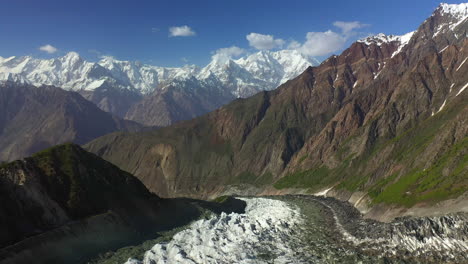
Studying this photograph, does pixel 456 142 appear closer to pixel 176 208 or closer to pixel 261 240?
pixel 261 240

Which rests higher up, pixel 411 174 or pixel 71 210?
pixel 411 174

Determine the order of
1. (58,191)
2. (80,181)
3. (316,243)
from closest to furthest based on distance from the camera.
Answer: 1. (316,243)
2. (58,191)
3. (80,181)

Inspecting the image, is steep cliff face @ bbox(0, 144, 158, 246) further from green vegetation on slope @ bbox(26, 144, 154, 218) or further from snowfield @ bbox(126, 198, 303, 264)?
snowfield @ bbox(126, 198, 303, 264)

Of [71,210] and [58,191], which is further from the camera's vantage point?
[58,191]

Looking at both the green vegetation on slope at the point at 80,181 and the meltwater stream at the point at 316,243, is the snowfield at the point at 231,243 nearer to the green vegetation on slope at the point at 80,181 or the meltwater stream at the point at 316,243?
the meltwater stream at the point at 316,243

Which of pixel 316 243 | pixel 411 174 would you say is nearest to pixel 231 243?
pixel 316 243

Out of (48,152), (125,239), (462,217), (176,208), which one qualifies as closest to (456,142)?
(462,217)

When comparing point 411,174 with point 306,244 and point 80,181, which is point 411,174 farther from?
point 80,181

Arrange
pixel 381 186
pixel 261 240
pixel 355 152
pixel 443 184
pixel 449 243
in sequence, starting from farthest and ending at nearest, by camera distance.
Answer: pixel 355 152, pixel 381 186, pixel 443 184, pixel 261 240, pixel 449 243

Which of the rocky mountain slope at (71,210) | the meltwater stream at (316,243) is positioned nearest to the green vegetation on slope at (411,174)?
the meltwater stream at (316,243)
